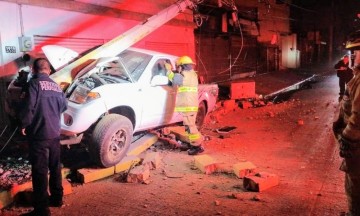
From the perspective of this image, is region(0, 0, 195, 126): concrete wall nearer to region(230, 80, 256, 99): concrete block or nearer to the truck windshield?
the truck windshield

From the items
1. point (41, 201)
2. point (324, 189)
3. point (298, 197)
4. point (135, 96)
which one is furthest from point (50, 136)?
point (324, 189)

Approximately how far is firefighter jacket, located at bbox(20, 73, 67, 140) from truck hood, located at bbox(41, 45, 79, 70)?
Answer: 1.77 meters

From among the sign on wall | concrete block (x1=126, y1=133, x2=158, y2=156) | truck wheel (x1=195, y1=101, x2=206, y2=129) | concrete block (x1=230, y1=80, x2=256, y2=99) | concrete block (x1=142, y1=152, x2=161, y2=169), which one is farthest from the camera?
concrete block (x1=230, y1=80, x2=256, y2=99)

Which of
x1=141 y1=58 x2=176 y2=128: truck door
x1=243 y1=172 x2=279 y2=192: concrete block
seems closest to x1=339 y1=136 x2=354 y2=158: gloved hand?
x1=243 y1=172 x2=279 y2=192: concrete block

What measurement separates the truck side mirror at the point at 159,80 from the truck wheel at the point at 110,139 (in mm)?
1005

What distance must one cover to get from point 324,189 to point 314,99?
31.5 feet

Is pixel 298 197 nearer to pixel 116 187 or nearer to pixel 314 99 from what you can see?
pixel 116 187

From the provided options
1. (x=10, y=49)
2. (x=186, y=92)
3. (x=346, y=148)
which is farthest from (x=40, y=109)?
(x=10, y=49)

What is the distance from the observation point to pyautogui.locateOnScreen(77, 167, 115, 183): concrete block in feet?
18.4

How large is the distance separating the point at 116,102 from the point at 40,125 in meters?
1.76

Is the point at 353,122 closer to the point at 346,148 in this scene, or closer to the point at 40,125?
the point at 346,148

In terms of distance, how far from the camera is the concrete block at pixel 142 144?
23.1 ft

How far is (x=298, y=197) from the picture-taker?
16.2 feet

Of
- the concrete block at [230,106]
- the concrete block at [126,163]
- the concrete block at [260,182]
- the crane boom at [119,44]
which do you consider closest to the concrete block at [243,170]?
the concrete block at [260,182]
